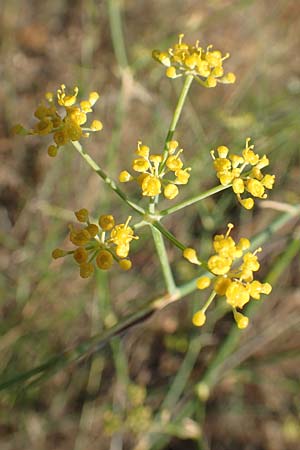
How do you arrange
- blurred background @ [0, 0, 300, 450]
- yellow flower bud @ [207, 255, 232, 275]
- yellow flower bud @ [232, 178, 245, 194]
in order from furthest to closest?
blurred background @ [0, 0, 300, 450] < yellow flower bud @ [232, 178, 245, 194] < yellow flower bud @ [207, 255, 232, 275]

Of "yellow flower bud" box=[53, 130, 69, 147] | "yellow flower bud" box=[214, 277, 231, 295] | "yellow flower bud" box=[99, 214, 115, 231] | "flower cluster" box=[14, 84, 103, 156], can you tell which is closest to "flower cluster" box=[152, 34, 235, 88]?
"flower cluster" box=[14, 84, 103, 156]

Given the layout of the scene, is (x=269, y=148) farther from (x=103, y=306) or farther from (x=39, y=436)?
(x=39, y=436)

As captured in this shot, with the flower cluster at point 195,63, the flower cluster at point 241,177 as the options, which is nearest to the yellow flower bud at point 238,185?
the flower cluster at point 241,177

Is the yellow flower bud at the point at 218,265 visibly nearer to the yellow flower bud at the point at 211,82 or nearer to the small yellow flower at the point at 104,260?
the small yellow flower at the point at 104,260

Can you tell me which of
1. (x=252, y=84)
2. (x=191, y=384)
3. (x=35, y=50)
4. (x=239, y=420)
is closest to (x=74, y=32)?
(x=35, y=50)

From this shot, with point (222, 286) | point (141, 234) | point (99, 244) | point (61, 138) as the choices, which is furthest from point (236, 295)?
point (141, 234)

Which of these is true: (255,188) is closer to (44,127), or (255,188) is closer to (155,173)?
(155,173)

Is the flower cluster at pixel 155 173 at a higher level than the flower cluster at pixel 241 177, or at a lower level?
higher

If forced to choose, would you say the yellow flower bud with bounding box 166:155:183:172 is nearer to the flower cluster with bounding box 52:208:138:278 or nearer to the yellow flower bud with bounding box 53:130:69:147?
the flower cluster with bounding box 52:208:138:278
